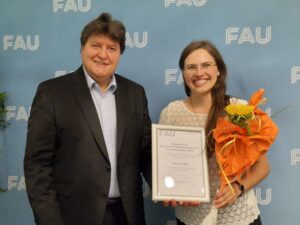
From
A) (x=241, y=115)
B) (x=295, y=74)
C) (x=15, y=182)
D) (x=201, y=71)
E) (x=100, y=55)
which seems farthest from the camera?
(x=15, y=182)

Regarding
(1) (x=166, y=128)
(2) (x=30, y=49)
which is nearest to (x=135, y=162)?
(1) (x=166, y=128)

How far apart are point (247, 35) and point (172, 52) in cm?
45

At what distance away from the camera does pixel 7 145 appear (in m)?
2.05

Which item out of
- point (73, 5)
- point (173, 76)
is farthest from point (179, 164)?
point (73, 5)

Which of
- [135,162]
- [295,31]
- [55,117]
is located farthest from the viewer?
[295,31]

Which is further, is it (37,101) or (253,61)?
(253,61)

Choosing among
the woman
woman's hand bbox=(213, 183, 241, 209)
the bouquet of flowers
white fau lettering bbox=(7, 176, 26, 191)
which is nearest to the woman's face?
the woman

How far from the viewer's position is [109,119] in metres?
1.43

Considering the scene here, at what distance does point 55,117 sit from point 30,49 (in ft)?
2.85

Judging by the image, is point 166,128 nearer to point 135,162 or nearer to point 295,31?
point 135,162

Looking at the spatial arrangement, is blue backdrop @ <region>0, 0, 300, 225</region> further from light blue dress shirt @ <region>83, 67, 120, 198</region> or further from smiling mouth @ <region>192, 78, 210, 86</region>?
light blue dress shirt @ <region>83, 67, 120, 198</region>

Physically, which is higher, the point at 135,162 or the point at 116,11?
the point at 116,11

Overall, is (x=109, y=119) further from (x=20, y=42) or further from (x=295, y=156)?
(x=295, y=156)

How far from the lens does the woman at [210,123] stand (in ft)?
4.70
